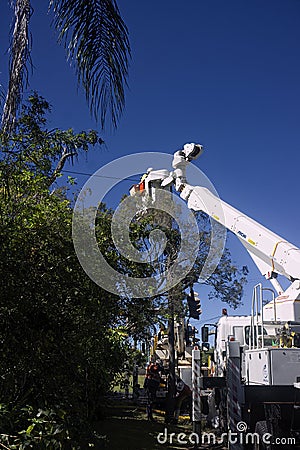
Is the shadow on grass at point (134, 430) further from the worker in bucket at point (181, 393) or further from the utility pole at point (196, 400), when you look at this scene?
the worker in bucket at point (181, 393)

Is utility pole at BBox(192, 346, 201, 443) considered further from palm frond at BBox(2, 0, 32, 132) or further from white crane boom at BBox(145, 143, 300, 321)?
palm frond at BBox(2, 0, 32, 132)

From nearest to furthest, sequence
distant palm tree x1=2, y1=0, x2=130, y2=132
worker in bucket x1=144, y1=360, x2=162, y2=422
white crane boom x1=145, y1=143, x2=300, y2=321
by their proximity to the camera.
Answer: distant palm tree x1=2, y1=0, x2=130, y2=132, white crane boom x1=145, y1=143, x2=300, y2=321, worker in bucket x1=144, y1=360, x2=162, y2=422

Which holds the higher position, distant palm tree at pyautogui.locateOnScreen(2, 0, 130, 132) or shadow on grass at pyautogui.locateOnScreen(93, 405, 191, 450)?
distant palm tree at pyautogui.locateOnScreen(2, 0, 130, 132)

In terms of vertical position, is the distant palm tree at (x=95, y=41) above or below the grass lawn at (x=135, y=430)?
above

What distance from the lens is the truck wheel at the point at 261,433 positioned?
9.10 meters

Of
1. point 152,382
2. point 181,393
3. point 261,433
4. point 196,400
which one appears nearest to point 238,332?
point 196,400

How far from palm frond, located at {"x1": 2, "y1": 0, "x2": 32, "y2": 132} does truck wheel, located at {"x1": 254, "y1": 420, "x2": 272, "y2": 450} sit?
6642 mm

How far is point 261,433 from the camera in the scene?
9156 millimetres

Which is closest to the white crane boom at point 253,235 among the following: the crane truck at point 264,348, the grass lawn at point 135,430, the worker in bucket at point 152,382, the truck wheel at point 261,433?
the crane truck at point 264,348

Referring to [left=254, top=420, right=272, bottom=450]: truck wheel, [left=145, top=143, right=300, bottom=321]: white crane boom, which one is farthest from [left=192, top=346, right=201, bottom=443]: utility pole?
[left=145, top=143, right=300, bottom=321]: white crane boom

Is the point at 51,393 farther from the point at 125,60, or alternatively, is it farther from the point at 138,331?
the point at 138,331

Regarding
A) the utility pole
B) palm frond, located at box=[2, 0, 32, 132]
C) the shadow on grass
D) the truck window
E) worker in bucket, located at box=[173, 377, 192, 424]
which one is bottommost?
the shadow on grass

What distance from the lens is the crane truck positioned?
888cm

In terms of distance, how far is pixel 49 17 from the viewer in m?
4.82
